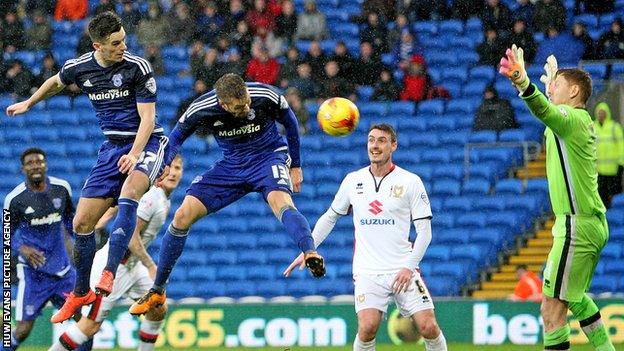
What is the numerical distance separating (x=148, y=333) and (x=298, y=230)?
2.60m

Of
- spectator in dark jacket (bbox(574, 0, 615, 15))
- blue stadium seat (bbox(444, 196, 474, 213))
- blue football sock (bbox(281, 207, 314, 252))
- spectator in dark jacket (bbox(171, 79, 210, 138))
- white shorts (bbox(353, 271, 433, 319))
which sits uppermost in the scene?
spectator in dark jacket (bbox(574, 0, 615, 15))

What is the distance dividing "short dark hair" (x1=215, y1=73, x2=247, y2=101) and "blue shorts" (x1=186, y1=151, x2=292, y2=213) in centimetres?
75

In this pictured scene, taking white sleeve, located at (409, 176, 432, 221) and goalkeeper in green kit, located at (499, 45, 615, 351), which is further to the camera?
white sleeve, located at (409, 176, 432, 221)

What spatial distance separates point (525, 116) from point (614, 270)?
10.7 feet

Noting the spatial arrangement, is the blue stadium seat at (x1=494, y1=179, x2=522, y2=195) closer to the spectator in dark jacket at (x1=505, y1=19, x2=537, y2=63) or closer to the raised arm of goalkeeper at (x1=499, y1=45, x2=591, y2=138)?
the spectator in dark jacket at (x1=505, y1=19, x2=537, y2=63)

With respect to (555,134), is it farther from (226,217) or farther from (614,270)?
(226,217)

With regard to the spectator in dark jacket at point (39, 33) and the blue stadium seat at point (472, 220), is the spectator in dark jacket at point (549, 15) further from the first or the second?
the spectator in dark jacket at point (39, 33)

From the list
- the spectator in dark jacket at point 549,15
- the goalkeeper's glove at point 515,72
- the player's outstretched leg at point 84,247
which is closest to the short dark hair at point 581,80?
the goalkeeper's glove at point 515,72

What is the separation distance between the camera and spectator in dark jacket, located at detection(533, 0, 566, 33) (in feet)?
69.6

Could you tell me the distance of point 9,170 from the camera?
22.2m

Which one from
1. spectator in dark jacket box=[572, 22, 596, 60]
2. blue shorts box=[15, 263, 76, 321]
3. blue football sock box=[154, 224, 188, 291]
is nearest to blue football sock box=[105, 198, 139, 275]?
blue football sock box=[154, 224, 188, 291]

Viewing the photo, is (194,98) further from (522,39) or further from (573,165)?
(573,165)

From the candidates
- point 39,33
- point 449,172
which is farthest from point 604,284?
point 39,33

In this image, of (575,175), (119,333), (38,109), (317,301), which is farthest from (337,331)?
(38,109)
